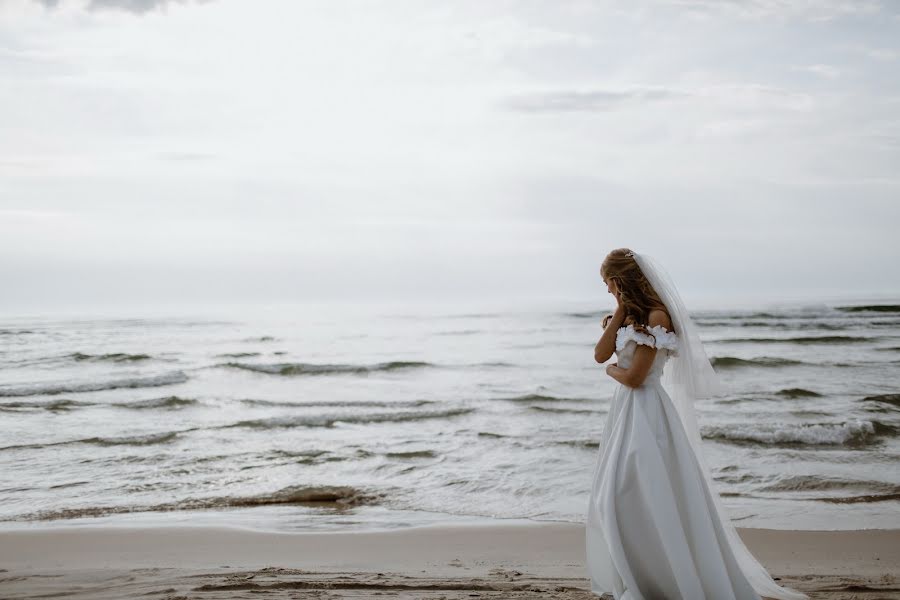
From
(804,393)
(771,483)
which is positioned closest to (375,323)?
(804,393)

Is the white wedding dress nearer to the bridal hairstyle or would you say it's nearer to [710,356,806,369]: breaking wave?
the bridal hairstyle

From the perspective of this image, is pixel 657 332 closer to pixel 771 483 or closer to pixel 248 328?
pixel 771 483

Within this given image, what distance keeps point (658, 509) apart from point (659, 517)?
0.04m

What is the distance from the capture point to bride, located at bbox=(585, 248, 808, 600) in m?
3.99

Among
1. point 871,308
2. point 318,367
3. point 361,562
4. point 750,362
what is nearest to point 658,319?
point 361,562

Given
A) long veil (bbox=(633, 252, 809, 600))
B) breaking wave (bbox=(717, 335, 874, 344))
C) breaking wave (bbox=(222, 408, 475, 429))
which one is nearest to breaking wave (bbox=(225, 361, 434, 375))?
breaking wave (bbox=(222, 408, 475, 429))

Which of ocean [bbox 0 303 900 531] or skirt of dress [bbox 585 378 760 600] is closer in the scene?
skirt of dress [bbox 585 378 760 600]

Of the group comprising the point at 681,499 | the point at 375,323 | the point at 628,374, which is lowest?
the point at 375,323

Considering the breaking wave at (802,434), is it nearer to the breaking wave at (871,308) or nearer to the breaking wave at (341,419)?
the breaking wave at (341,419)

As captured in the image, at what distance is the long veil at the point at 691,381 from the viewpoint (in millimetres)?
4203

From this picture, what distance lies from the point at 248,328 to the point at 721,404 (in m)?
33.1

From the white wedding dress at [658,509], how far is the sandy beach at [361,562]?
761 millimetres

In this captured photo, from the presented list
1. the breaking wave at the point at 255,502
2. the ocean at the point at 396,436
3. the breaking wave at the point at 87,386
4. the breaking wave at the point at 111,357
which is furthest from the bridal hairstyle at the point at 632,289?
the breaking wave at the point at 111,357

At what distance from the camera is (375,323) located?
47906mm
